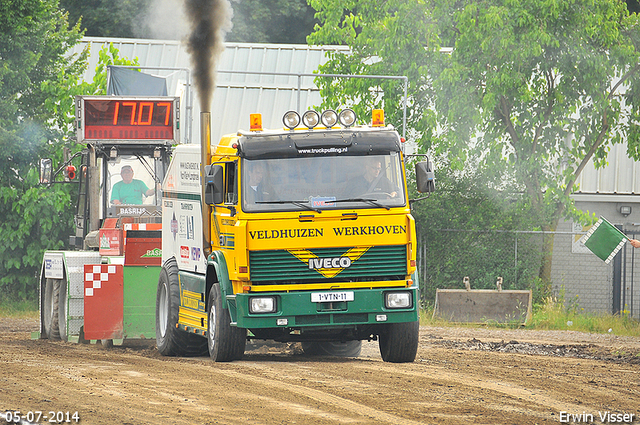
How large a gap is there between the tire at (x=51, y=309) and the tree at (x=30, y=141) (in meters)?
6.52

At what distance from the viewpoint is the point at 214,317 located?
41.2ft

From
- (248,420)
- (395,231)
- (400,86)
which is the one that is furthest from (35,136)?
(248,420)

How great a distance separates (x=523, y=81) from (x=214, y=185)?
1119 centimetres

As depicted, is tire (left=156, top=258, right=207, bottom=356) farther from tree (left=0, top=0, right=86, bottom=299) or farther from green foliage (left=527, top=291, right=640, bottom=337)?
tree (left=0, top=0, right=86, bottom=299)

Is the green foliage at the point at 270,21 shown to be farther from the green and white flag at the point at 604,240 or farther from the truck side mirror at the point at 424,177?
the truck side mirror at the point at 424,177

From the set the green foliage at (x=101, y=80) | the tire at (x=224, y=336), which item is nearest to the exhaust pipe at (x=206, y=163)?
the tire at (x=224, y=336)

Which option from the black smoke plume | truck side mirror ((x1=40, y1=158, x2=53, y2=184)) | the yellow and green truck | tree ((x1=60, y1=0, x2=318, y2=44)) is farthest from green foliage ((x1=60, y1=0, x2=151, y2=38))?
the yellow and green truck

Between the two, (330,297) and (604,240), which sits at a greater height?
(604,240)

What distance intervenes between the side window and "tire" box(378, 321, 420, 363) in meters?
2.58

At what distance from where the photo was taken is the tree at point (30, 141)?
23.9 m

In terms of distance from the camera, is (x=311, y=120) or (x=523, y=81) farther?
(x=523, y=81)

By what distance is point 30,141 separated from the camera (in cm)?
2428

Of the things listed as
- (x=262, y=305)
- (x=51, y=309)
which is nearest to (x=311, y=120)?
(x=262, y=305)

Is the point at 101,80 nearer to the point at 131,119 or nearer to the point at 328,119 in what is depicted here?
the point at 131,119
